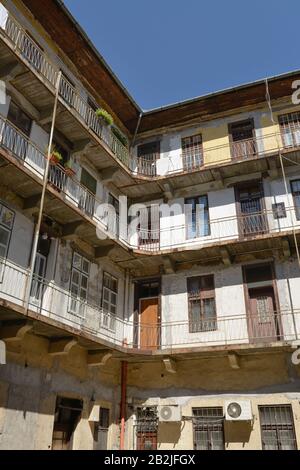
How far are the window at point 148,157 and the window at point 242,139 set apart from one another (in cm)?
318

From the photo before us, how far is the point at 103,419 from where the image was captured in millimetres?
13258

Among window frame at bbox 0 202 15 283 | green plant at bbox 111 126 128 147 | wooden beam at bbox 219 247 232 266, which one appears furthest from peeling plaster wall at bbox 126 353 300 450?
green plant at bbox 111 126 128 147

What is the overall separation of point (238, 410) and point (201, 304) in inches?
143

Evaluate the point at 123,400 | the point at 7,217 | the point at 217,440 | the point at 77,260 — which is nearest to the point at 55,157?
the point at 7,217

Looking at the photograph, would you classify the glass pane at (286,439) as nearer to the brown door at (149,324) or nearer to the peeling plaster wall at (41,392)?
the brown door at (149,324)

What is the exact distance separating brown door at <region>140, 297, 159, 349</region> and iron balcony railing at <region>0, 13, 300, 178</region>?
5018mm

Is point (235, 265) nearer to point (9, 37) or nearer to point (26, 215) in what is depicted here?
point (26, 215)

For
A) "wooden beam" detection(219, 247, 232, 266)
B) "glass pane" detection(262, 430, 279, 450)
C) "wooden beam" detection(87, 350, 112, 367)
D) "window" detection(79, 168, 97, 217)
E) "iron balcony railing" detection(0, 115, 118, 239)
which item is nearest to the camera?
"iron balcony railing" detection(0, 115, 118, 239)

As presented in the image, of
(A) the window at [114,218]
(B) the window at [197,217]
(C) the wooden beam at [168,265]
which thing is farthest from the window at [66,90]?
(C) the wooden beam at [168,265]

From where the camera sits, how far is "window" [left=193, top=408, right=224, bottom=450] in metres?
12.8

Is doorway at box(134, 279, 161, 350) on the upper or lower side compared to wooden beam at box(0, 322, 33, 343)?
upper

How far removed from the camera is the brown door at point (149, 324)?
14.9m

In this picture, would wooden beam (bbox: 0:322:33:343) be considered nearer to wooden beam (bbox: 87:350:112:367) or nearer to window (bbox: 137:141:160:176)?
wooden beam (bbox: 87:350:112:367)

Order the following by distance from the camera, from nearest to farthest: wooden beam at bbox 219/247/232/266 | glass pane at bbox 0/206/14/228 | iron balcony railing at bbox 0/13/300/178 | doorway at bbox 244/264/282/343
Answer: glass pane at bbox 0/206/14/228 < iron balcony railing at bbox 0/13/300/178 < doorway at bbox 244/264/282/343 < wooden beam at bbox 219/247/232/266
